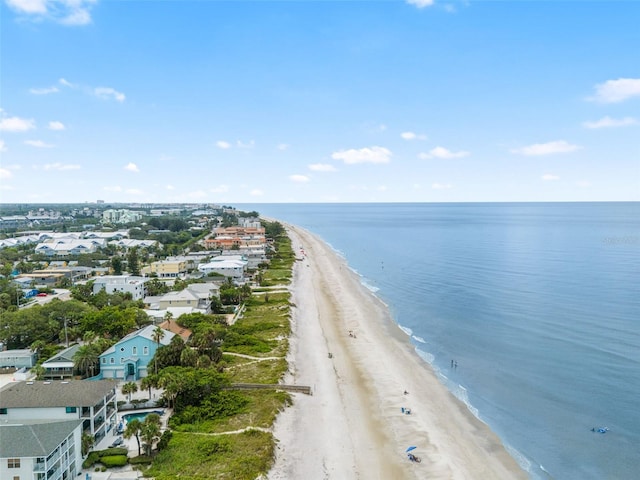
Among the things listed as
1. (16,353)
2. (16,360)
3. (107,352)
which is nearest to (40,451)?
(107,352)

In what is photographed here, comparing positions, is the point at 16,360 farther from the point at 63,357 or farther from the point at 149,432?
the point at 149,432

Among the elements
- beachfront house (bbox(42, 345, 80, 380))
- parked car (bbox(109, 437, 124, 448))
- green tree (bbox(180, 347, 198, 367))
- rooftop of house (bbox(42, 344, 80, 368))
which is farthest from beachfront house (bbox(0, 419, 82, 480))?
rooftop of house (bbox(42, 344, 80, 368))

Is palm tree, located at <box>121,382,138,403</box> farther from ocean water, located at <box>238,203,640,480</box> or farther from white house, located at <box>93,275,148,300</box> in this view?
white house, located at <box>93,275,148,300</box>

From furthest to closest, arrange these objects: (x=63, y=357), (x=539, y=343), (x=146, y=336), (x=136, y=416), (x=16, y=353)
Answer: (x=539, y=343) < (x=16, y=353) < (x=146, y=336) < (x=63, y=357) < (x=136, y=416)

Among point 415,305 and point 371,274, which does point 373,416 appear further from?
point 371,274

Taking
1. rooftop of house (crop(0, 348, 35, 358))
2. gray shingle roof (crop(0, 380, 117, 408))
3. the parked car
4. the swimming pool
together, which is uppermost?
gray shingle roof (crop(0, 380, 117, 408))

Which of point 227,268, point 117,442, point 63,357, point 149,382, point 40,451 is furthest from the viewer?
point 227,268
